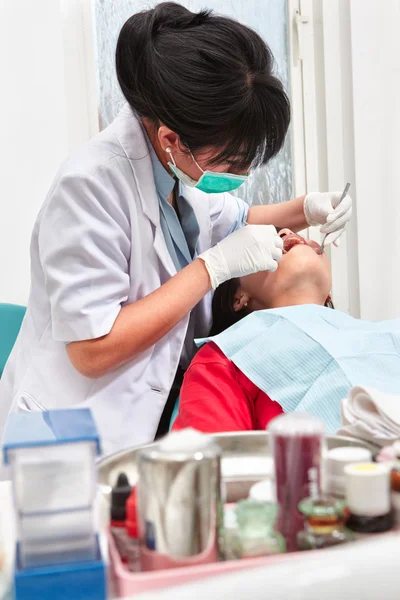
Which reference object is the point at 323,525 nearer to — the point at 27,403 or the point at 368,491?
the point at 368,491

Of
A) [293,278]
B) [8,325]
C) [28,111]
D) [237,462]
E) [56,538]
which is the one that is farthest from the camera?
[28,111]

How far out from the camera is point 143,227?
1.58 metres

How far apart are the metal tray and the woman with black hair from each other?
538 millimetres

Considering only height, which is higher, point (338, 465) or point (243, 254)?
point (243, 254)

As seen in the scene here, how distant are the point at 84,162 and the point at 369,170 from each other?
1.39m

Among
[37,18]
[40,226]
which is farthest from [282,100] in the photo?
[37,18]

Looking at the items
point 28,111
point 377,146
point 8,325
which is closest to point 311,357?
point 8,325

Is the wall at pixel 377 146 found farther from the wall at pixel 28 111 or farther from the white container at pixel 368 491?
the white container at pixel 368 491

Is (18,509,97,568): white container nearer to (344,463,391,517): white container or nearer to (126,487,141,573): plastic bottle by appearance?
(126,487,141,573): plastic bottle

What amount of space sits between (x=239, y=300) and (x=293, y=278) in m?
0.18

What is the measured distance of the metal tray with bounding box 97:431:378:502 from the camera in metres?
0.88

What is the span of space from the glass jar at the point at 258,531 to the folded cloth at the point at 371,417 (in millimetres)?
247

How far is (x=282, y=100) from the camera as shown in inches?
58.2

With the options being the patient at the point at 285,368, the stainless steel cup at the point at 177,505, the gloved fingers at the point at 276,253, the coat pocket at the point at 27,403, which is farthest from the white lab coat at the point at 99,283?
the stainless steel cup at the point at 177,505
